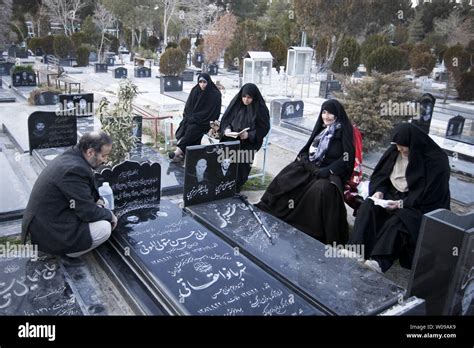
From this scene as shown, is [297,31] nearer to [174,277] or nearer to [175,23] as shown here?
[175,23]

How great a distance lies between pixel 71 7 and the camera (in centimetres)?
3166

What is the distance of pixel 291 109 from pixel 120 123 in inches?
238

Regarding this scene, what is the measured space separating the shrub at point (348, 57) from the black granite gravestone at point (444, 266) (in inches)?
651

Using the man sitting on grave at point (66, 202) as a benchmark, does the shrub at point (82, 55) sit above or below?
above

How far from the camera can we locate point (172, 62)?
17.6m

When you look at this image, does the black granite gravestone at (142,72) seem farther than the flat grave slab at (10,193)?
Yes

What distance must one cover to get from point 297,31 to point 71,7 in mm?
17125

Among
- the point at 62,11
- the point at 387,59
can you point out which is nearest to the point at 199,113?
the point at 387,59

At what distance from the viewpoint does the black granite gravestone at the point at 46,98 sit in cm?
1197

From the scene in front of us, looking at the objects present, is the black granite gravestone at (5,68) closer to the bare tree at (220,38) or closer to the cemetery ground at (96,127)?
the cemetery ground at (96,127)

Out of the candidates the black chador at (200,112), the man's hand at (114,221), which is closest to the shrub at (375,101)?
the black chador at (200,112)

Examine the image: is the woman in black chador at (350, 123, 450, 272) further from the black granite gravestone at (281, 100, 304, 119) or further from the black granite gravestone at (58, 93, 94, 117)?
the black granite gravestone at (281, 100, 304, 119)

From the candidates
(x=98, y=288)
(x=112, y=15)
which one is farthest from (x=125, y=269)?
(x=112, y=15)

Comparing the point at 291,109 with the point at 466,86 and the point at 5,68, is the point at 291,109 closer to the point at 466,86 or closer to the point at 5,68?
the point at 466,86
